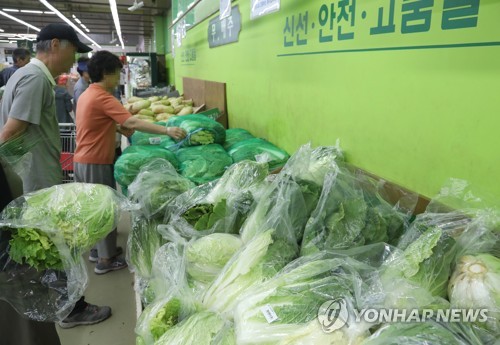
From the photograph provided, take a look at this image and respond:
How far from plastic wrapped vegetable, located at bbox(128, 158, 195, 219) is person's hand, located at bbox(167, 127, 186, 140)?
0.77m

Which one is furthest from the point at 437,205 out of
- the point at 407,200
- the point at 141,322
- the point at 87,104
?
the point at 87,104

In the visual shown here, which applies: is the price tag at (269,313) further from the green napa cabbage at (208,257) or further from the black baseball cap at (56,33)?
the black baseball cap at (56,33)

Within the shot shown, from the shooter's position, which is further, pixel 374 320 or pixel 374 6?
pixel 374 6

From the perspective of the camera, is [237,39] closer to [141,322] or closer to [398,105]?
[398,105]

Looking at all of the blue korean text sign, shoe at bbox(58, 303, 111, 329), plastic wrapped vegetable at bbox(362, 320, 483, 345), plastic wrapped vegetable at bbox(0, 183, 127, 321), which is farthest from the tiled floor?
the blue korean text sign

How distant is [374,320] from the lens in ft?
3.01

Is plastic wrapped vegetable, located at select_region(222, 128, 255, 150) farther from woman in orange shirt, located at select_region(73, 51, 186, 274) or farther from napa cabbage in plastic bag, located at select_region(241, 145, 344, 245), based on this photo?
napa cabbage in plastic bag, located at select_region(241, 145, 344, 245)

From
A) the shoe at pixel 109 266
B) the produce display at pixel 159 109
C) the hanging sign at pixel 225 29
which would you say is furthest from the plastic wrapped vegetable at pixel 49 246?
the produce display at pixel 159 109

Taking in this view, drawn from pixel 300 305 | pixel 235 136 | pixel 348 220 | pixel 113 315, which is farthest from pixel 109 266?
pixel 300 305

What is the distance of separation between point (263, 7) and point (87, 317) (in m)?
2.66

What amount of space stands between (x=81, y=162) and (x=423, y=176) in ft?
8.50

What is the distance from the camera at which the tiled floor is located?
102 inches

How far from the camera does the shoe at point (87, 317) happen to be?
8.73 ft

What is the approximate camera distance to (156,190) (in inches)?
77.5
